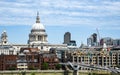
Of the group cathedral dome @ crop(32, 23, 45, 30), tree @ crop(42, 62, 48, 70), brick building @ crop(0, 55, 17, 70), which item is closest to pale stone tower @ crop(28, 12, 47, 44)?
cathedral dome @ crop(32, 23, 45, 30)

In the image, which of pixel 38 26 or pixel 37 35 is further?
pixel 38 26

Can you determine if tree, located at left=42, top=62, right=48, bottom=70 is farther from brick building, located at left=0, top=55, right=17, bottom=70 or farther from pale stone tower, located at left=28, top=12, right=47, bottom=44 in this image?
pale stone tower, located at left=28, top=12, right=47, bottom=44

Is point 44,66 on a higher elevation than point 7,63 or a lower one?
lower

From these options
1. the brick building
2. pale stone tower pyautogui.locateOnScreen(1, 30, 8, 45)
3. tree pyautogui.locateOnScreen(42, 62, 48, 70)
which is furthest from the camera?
pale stone tower pyautogui.locateOnScreen(1, 30, 8, 45)

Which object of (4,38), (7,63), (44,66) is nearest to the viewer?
(7,63)

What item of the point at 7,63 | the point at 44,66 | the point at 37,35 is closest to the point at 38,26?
the point at 37,35

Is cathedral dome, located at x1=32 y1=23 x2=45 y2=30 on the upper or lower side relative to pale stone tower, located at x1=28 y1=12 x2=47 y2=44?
upper

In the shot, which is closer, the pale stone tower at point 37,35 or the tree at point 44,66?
the tree at point 44,66

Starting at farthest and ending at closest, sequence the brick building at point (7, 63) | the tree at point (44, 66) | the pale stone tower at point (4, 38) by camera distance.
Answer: the pale stone tower at point (4, 38), the tree at point (44, 66), the brick building at point (7, 63)

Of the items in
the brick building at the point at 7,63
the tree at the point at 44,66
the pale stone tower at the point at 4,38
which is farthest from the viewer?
the pale stone tower at the point at 4,38

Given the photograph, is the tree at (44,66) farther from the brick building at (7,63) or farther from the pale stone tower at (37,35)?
the pale stone tower at (37,35)

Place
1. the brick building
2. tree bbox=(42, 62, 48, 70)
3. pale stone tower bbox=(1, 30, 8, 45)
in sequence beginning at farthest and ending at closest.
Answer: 1. pale stone tower bbox=(1, 30, 8, 45)
2. tree bbox=(42, 62, 48, 70)
3. the brick building

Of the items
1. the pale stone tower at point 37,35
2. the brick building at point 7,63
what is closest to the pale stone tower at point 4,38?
the pale stone tower at point 37,35

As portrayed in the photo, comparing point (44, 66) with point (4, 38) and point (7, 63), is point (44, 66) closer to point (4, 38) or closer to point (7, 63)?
point (7, 63)
